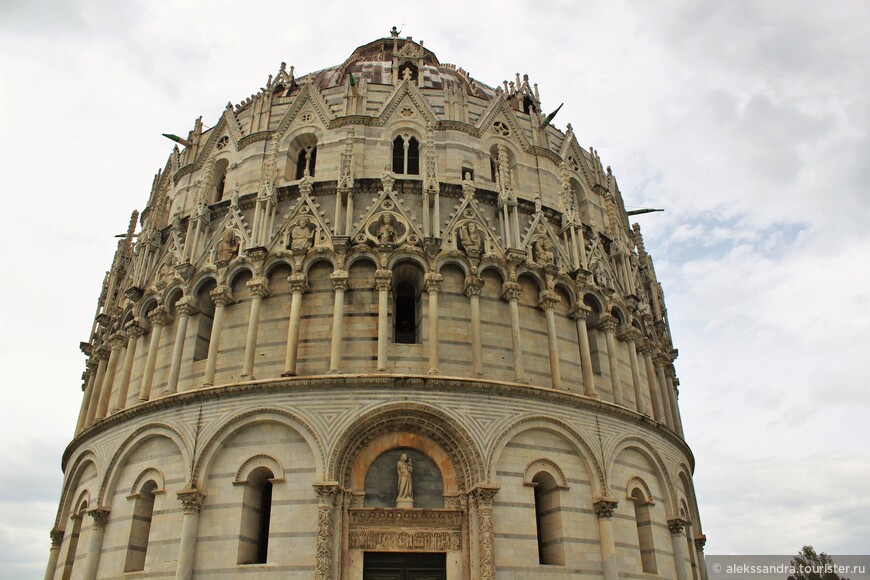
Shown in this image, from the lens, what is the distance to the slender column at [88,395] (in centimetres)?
2192

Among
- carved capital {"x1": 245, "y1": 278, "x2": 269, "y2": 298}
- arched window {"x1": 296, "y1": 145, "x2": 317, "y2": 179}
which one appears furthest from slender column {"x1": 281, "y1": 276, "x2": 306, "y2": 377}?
arched window {"x1": 296, "y1": 145, "x2": 317, "y2": 179}

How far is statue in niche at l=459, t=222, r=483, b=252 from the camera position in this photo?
18594mm

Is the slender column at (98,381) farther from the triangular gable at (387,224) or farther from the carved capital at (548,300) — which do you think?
the carved capital at (548,300)

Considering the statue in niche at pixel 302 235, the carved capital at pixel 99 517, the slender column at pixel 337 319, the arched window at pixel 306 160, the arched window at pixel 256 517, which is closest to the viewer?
the arched window at pixel 256 517

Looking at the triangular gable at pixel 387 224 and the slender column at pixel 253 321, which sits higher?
the triangular gable at pixel 387 224

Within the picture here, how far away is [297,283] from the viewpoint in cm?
1761

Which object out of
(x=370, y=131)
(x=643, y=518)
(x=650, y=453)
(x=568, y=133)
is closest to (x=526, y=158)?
(x=568, y=133)

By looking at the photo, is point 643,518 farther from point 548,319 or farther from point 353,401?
point 353,401

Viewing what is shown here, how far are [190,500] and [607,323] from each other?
12.6 meters

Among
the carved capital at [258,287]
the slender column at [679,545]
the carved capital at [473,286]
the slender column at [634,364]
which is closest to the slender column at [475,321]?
the carved capital at [473,286]

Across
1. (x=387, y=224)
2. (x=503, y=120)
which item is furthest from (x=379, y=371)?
(x=503, y=120)

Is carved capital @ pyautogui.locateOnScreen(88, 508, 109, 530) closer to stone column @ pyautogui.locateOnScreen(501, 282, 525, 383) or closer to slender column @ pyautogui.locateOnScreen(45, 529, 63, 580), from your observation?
slender column @ pyautogui.locateOnScreen(45, 529, 63, 580)

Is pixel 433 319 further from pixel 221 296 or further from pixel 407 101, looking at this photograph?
pixel 407 101

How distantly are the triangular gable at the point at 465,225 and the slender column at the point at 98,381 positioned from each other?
1246cm
